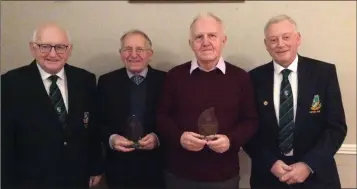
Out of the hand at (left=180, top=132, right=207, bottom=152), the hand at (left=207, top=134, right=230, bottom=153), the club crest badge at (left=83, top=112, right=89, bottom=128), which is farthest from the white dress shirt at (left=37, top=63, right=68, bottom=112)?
the hand at (left=207, top=134, right=230, bottom=153)

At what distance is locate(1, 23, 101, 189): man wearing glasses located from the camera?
1.67 m

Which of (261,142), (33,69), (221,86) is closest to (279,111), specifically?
(261,142)

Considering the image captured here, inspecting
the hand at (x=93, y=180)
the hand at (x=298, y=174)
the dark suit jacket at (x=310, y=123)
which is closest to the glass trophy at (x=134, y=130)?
the hand at (x=93, y=180)

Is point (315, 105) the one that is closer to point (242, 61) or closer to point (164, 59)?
point (242, 61)

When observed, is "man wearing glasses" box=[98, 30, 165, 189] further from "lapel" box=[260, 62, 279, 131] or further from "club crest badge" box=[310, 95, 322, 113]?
"club crest badge" box=[310, 95, 322, 113]

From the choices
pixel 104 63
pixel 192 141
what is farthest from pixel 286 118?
pixel 104 63

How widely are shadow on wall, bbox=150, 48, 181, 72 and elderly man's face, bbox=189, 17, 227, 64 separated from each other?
669 millimetres

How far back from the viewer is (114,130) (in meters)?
1.82

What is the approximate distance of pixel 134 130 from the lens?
1.71m

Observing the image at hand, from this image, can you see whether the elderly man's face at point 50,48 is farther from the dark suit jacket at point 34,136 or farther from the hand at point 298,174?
the hand at point 298,174

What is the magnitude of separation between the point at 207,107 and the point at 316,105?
1.59 feet

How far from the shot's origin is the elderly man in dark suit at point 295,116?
65.2 inches

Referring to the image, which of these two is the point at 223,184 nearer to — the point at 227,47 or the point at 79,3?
the point at 227,47

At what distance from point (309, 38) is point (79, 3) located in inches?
54.0
